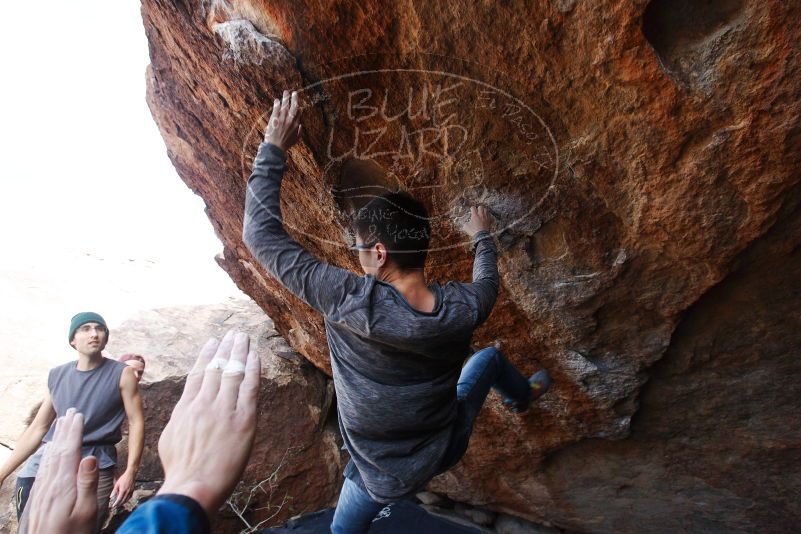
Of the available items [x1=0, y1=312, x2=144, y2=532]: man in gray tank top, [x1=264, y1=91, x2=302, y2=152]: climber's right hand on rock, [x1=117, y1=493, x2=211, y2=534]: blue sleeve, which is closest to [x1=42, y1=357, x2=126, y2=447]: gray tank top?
[x1=0, y1=312, x2=144, y2=532]: man in gray tank top

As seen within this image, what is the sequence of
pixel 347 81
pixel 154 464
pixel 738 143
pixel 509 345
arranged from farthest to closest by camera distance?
pixel 154 464
pixel 509 345
pixel 347 81
pixel 738 143

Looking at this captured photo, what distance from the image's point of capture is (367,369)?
1.71 m

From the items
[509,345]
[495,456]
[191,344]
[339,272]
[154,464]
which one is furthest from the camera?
[191,344]

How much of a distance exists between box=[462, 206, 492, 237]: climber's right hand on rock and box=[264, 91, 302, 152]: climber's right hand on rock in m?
0.82

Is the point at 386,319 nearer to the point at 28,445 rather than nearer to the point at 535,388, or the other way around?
the point at 535,388

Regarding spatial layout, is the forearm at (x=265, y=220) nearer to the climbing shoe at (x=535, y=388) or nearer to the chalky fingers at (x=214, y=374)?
the chalky fingers at (x=214, y=374)

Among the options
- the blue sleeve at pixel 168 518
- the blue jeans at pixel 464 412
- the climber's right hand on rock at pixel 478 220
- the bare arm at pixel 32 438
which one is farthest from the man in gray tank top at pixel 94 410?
the blue sleeve at pixel 168 518

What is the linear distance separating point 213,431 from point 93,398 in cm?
298

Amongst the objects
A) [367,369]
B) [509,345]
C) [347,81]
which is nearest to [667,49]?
[347,81]

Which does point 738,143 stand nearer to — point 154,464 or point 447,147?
point 447,147

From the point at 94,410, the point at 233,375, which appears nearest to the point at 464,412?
the point at 233,375

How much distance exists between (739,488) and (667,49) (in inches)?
114

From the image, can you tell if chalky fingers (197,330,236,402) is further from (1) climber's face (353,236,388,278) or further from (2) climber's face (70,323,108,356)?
(2) climber's face (70,323,108,356)

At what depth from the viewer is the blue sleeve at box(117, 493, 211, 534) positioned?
0.74 meters
